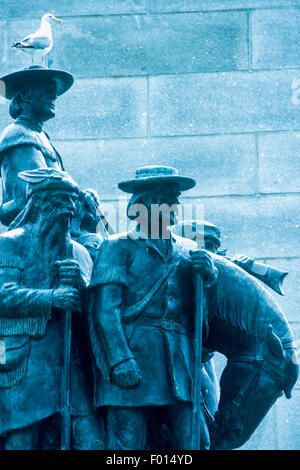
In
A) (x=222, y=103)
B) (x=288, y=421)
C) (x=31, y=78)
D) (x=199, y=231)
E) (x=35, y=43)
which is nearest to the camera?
(x=31, y=78)

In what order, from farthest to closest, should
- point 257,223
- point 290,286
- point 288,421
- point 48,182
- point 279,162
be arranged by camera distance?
point 279,162
point 257,223
point 290,286
point 288,421
point 48,182

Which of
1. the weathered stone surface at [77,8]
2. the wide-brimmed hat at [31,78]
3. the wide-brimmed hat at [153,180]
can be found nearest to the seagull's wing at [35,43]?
the wide-brimmed hat at [31,78]

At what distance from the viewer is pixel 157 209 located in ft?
30.2

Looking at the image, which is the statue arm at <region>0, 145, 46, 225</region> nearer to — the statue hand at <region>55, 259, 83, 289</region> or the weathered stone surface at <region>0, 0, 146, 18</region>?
the statue hand at <region>55, 259, 83, 289</region>

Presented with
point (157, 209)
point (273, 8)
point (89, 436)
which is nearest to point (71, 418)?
point (89, 436)

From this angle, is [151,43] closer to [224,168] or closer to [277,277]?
[224,168]

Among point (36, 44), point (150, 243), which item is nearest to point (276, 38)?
point (36, 44)

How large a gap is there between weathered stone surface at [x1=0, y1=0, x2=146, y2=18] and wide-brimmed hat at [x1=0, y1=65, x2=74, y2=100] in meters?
2.33

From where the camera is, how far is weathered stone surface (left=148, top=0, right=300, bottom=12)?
1228 cm

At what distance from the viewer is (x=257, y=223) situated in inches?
470

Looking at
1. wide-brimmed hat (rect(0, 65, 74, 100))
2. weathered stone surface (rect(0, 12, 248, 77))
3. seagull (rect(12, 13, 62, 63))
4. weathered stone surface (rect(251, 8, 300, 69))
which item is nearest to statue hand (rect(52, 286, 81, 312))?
wide-brimmed hat (rect(0, 65, 74, 100))

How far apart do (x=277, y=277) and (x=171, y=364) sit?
124 cm

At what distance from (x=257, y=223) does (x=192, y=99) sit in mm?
1018

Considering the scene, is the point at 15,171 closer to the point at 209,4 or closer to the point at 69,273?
the point at 69,273
